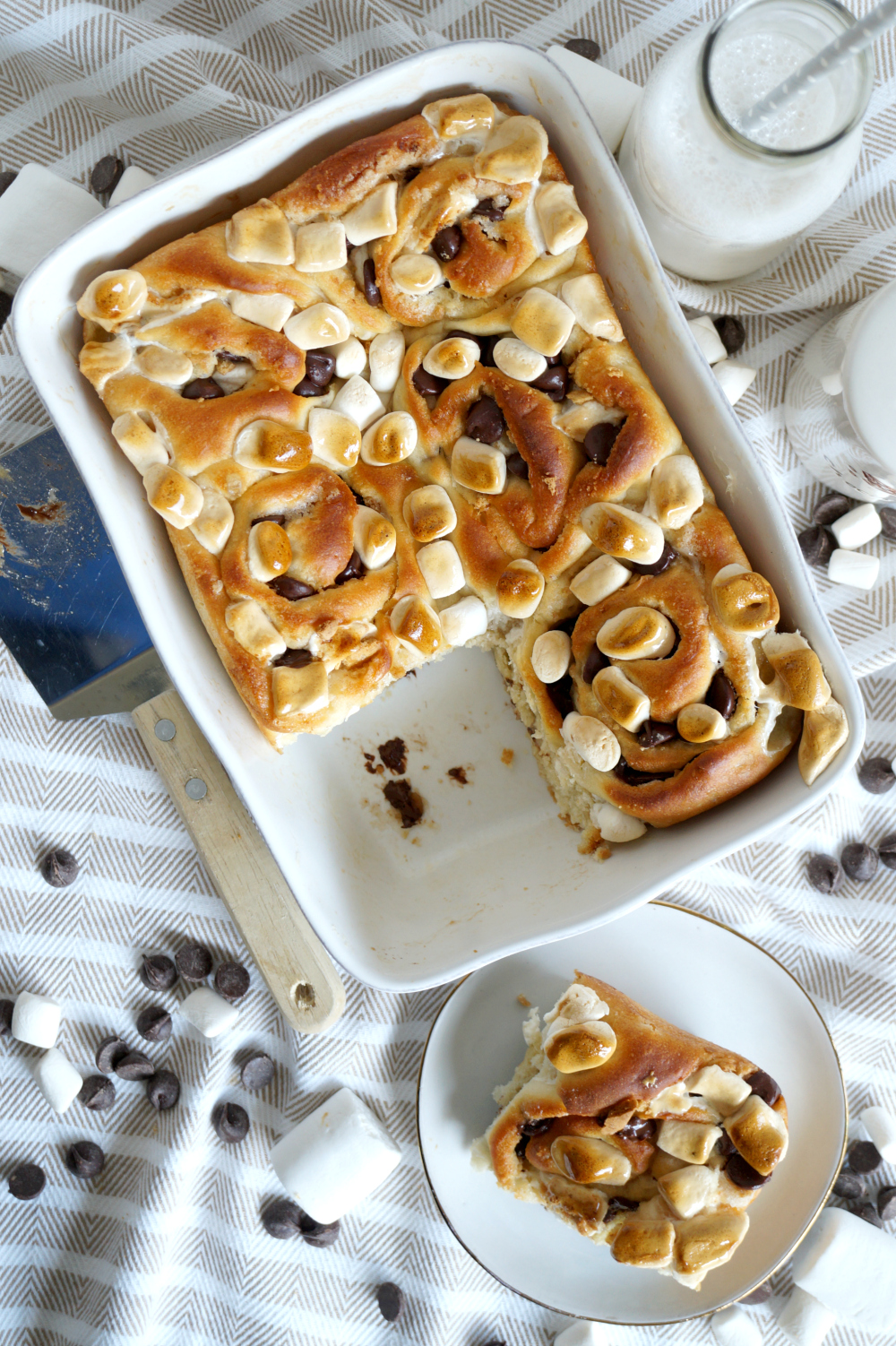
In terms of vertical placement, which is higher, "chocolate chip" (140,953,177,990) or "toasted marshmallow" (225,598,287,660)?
"toasted marshmallow" (225,598,287,660)

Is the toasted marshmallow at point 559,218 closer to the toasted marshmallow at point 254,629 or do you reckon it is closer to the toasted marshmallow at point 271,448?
the toasted marshmallow at point 271,448

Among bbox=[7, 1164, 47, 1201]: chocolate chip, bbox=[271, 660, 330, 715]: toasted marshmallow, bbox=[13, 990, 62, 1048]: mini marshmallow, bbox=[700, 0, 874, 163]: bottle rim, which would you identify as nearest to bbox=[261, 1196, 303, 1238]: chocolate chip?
bbox=[7, 1164, 47, 1201]: chocolate chip

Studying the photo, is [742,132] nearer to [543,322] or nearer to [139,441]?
[543,322]

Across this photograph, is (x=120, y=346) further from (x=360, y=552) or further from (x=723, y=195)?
(x=723, y=195)

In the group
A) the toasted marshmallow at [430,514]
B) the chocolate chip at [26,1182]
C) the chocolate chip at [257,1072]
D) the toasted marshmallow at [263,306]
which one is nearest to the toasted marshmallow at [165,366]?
the toasted marshmallow at [263,306]

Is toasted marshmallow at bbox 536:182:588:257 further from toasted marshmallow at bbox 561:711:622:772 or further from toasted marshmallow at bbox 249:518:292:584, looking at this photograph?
toasted marshmallow at bbox 561:711:622:772

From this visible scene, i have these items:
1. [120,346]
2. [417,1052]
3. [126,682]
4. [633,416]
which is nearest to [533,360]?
[633,416]
